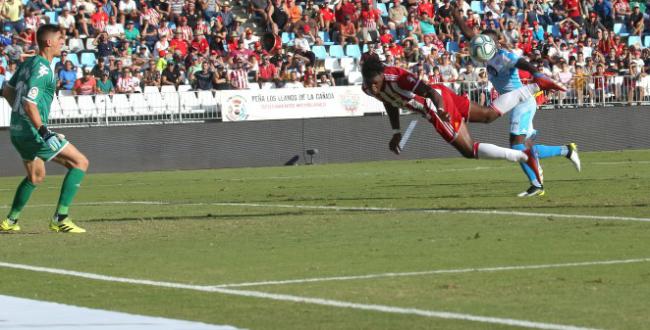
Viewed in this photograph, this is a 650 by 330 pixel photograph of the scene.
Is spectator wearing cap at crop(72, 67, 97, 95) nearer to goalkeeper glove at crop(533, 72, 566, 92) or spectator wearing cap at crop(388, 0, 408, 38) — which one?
spectator wearing cap at crop(388, 0, 408, 38)

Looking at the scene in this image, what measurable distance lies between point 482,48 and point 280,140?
1446 centimetres

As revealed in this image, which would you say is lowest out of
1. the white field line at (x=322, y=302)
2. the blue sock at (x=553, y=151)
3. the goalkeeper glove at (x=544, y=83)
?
the blue sock at (x=553, y=151)

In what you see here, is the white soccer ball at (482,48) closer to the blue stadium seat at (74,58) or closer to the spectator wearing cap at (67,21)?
the blue stadium seat at (74,58)

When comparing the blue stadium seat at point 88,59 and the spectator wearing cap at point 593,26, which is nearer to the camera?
the blue stadium seat at point 88,59

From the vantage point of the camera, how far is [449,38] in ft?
128

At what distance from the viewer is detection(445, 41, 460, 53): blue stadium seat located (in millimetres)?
38219

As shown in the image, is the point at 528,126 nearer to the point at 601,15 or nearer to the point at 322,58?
the point at 322,58

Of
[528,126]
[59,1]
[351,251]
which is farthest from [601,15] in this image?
[351,251]

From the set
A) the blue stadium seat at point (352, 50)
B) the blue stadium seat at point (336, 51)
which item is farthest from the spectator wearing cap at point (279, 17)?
the blue stadium seat at point (352, 50)

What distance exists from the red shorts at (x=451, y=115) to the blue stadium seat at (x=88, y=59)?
1705 cm

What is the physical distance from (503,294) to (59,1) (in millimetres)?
26677

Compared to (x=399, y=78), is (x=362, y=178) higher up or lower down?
lower down

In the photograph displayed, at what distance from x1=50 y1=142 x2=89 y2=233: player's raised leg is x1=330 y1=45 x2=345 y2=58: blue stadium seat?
21842mm

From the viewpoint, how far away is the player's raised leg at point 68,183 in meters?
14.7
